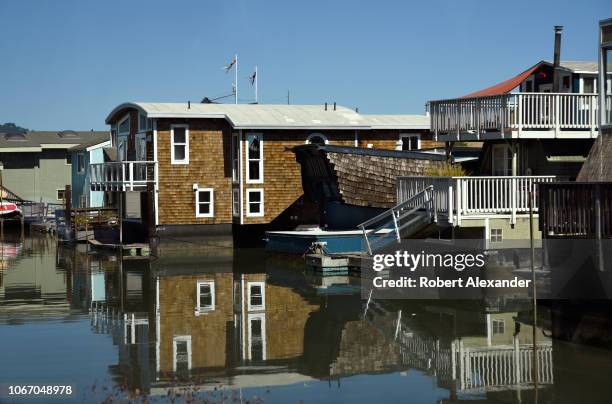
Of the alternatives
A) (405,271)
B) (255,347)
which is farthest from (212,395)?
(405,271)

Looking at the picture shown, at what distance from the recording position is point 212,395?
1524 centimetres

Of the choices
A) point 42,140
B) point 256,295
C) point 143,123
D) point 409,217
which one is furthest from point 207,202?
point 42,140

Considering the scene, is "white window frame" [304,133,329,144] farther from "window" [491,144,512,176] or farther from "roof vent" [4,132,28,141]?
"roof vent" [4,132,28,141]

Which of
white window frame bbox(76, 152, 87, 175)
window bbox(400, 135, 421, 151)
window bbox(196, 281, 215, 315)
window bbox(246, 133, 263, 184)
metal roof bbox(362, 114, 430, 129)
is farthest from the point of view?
white window frame bbox(76, 152, 87, 175)

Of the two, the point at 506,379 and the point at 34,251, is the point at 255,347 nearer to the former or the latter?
the point at 506,379

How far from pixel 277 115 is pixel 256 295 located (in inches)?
604

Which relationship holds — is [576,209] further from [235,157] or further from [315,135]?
[235,157]

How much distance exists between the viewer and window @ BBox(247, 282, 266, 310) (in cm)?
2502

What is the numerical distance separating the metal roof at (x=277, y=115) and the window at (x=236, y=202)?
8.91 feet

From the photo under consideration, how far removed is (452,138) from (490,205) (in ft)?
14.2

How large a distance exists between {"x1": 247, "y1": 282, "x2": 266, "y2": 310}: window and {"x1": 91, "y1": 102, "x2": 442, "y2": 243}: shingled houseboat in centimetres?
980

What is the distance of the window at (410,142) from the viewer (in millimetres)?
41844

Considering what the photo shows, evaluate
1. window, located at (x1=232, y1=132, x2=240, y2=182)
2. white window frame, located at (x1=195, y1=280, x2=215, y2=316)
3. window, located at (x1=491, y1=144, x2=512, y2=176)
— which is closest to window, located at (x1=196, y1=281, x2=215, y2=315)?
white window frame, located at (x1=195, y1=280, x2=215, y2=316)

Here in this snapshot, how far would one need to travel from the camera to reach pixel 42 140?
2506 inches
